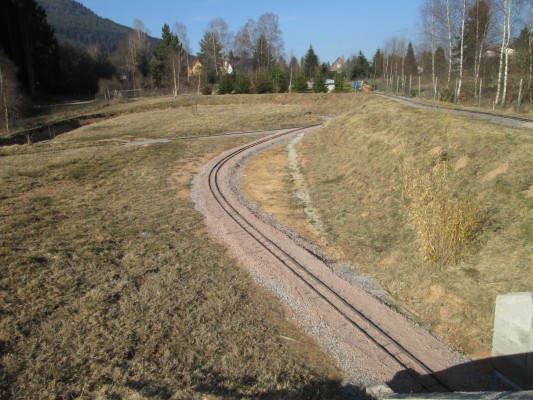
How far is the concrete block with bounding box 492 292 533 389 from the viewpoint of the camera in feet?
21.5

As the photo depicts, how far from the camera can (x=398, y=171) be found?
16.7m

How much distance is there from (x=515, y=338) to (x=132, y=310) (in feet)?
25.1

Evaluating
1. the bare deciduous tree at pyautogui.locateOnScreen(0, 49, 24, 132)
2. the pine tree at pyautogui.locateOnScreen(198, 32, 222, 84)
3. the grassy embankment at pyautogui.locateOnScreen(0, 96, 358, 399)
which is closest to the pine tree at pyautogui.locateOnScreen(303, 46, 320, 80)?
the pine tree at pyautogui.locateOnScreen(198, 32, 222, 84)

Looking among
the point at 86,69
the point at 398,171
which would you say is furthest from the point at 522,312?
the point at 86,69

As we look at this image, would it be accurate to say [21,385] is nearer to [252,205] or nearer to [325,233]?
[325,233]

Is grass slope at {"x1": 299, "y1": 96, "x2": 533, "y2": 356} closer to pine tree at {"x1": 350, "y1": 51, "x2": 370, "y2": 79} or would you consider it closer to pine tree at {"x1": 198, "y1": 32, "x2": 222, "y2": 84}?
pine tree at {"x1": 198, "y1": 32, "x2": 222, "y2": 84}

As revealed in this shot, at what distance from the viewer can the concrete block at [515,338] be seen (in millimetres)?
6539

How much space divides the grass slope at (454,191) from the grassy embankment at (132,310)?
3.24m

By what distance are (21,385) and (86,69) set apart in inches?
3439

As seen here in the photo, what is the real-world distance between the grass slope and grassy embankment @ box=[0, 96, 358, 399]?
10.6 ft

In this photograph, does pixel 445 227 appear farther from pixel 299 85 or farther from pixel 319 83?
pixel 299 85

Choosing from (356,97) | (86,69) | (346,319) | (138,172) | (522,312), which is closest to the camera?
(522,312)

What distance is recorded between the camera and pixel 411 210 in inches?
477

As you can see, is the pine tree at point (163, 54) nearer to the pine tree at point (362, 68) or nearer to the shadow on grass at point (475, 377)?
the pine tree at point (362, 68)
